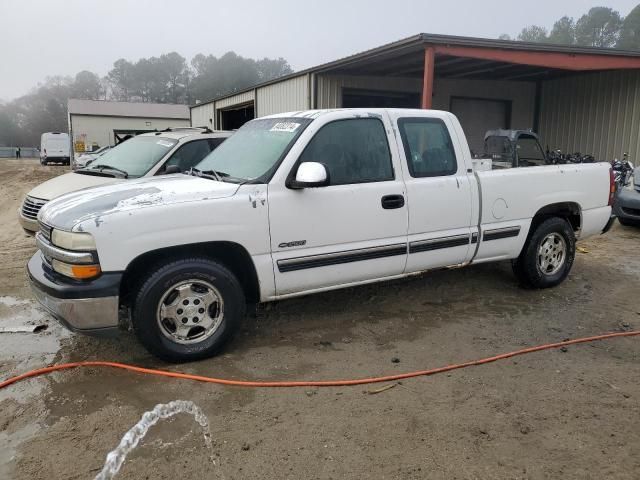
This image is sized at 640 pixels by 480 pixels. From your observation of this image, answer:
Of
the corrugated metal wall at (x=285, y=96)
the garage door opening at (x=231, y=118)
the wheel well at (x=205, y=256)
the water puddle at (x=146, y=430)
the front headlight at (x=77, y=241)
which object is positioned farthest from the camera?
the garage door opening at (x=231, y=118)

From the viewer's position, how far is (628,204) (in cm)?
919

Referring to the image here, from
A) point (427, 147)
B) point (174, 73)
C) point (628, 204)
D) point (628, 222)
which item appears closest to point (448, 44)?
point (628, 204)

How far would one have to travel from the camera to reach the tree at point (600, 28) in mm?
61031

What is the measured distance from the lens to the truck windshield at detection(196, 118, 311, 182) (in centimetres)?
418

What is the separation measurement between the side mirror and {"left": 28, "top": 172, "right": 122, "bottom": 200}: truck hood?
11.3ft

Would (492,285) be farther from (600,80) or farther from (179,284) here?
(600,80)

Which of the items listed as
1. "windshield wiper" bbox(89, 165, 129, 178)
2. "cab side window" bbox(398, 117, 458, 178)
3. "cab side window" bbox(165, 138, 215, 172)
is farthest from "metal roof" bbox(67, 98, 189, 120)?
"cab side window" bbox(398, 117, 458, 178)

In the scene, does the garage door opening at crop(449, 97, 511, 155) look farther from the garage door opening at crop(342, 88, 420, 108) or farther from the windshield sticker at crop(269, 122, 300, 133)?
the windshield sticker at crop(269, 122, 300, 133)

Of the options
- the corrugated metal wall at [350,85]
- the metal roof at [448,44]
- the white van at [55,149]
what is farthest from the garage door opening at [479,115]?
the white van at [55,149]

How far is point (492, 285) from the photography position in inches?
237

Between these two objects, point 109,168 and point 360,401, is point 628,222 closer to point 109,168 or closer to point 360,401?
point 360,401

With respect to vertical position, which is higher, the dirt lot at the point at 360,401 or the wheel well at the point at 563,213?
the wheel well at the point at 563,213

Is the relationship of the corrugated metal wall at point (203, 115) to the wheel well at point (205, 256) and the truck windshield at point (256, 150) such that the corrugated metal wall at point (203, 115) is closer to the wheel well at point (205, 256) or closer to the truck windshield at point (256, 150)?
the truck windshield at point (256, 150)

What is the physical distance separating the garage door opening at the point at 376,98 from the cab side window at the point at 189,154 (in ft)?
22.7
